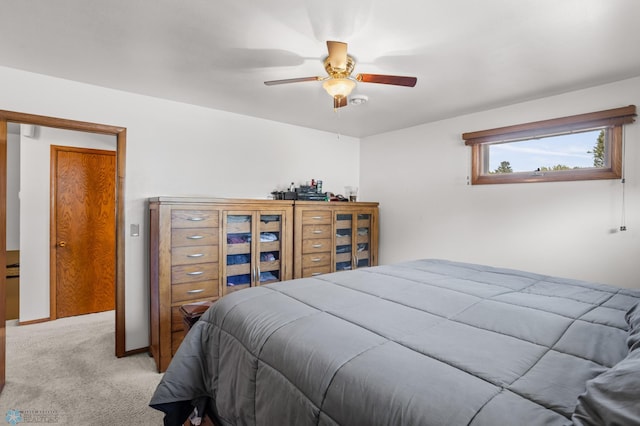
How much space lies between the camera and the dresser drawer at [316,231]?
11.6 feet

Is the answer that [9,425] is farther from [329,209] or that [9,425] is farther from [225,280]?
[329,209]

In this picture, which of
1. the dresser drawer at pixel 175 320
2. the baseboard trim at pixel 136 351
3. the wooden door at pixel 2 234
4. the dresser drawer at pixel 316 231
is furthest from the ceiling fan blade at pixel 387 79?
the baseboard trim at pixel 136 351

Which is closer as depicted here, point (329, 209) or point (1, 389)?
point (1, 389)

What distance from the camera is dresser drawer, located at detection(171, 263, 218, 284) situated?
2.71 meters

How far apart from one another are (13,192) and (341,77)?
435cm

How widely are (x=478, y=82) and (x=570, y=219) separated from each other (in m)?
1.45

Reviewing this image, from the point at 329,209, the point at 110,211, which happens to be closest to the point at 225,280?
the point at 329,209

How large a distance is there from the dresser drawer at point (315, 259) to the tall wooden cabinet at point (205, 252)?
219mm

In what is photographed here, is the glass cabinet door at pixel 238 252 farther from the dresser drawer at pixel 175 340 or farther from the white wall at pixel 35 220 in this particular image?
the white wall at pixel 35 220

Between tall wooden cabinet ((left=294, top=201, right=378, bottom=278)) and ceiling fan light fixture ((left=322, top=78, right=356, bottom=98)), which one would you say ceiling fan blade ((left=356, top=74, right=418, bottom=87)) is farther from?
tall wooden cabinet ((left=294, top=201, right=378, bottom=278))

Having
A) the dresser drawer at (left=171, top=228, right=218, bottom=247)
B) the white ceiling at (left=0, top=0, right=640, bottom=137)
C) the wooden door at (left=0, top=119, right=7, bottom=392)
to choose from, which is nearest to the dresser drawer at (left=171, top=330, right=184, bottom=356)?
the dresser drawer at (left=171, top=228, right=218, bottom=247)

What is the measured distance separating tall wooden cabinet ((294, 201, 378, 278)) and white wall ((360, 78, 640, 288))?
0.33m

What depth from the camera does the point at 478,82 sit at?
2637 mm

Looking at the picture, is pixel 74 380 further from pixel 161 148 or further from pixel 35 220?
pixel 35 220
